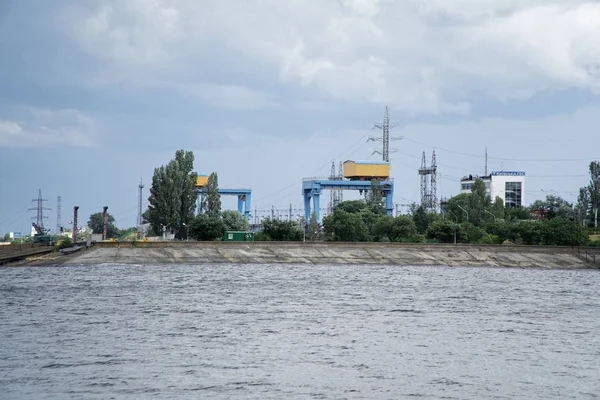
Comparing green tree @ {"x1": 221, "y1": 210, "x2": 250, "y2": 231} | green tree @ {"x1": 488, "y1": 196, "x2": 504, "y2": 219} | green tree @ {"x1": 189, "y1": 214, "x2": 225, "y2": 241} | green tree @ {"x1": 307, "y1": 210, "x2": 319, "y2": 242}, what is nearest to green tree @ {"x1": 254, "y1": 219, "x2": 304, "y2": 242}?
green tree @ {"x1": 189, "y1": 214, "x2": 225, "y2": 241}

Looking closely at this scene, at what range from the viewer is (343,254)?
123625 millimetres

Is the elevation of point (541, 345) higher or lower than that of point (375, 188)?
lower

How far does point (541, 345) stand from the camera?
4047 cm

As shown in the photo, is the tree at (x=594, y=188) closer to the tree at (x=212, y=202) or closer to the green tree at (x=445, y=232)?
the green tree at (x=445, y=232)

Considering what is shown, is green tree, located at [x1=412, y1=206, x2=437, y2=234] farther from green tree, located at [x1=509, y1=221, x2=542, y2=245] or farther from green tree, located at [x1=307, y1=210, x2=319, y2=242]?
green tree, located at [x1=509, y1=221, x2=542, y2=245]

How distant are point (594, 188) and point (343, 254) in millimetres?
79733

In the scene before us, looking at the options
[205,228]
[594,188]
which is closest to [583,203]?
[594,188]

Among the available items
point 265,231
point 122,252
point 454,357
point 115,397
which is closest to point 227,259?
point 122,252

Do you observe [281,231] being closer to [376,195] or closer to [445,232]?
[445,232]

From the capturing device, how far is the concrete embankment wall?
115500mm

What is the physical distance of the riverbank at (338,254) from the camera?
114875 mm

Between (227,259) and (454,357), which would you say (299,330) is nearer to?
(454,357)

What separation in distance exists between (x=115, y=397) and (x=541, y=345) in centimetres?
2193

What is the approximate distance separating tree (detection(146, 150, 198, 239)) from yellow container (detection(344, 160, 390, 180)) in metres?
45.6
